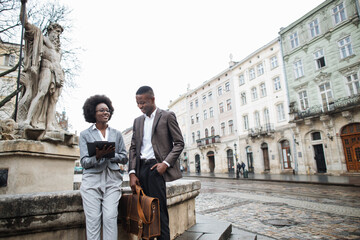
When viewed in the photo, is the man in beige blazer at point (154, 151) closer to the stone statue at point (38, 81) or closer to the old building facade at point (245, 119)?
the stone statue at point (38, 81)

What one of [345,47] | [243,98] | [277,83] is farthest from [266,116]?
[345,47]

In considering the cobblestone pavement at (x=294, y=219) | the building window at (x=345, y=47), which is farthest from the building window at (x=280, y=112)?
the cobblestone pavement at (x=294, y=219)

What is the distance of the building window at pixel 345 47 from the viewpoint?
19344 mm

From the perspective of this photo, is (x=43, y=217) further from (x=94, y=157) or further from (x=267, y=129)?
(x=267, y=129)

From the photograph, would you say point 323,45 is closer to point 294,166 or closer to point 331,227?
point 294,166

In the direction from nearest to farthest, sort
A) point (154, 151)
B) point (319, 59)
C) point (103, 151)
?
point (103, 151), point (154, 151), point (319, 59)

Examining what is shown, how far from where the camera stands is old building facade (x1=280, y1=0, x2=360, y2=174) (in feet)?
61.4

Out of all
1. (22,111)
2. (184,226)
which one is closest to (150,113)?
(184,226)

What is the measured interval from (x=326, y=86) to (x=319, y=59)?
299 centimetres

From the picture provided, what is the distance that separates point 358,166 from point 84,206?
2234 centimetres

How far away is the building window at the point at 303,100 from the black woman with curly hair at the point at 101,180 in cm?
2439

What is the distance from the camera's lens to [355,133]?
18.4 m

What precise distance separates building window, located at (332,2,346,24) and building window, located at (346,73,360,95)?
17.3 ft

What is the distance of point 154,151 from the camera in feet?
7.64
